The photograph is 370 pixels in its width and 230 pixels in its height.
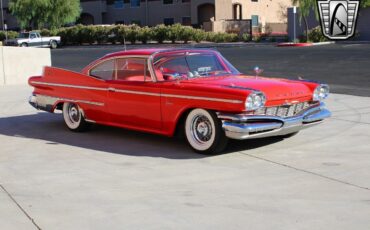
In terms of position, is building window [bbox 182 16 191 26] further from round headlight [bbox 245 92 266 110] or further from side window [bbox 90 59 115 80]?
round headlight [bbox 245 92 266 110]

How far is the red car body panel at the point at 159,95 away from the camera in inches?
279

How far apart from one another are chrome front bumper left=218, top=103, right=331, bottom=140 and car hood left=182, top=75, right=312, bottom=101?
0.90 ft

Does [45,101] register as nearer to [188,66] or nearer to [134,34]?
[188,66]

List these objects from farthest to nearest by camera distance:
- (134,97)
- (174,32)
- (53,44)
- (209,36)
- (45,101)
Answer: (53,44) < (174,32) < (209,36) < (45,101) < (134,97)

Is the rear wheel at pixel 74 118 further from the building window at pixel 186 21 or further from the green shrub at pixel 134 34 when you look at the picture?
the building window at pixel 186 21

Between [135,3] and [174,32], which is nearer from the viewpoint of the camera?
[174,32]

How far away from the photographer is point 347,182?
232 inches

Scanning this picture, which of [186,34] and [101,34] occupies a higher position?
[101,34]

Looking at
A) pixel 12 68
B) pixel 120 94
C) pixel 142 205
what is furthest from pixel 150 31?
pixel 142 205

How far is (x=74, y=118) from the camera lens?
9.26 metres

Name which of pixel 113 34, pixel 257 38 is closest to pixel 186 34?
pixel 257 38

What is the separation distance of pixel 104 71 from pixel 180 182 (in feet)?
10.7

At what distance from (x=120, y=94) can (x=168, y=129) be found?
41.9 inches

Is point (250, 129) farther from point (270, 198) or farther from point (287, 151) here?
point (270, 198)
